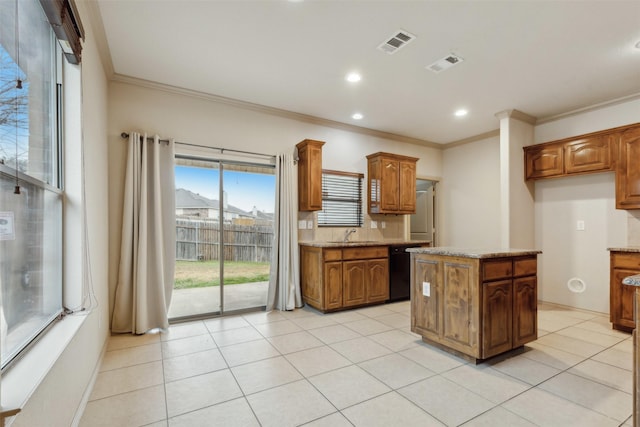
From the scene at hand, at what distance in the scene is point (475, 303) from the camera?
2557 mm

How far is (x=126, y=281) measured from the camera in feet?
10.9

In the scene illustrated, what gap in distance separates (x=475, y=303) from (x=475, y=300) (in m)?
0.02

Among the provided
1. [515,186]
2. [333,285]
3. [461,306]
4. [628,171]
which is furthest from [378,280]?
[628,171]

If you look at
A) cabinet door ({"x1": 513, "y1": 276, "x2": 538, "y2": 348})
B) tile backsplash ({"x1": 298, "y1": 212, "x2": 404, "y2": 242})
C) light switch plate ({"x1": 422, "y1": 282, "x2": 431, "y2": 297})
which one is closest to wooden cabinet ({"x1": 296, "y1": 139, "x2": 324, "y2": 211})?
tile backsplash ({"x1": 298, "y1": 212, "x2": 404, "y2": 242})

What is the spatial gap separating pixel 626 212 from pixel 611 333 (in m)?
1.54

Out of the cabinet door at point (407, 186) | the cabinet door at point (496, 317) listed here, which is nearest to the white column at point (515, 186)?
the cabinet door at point (407, 186)

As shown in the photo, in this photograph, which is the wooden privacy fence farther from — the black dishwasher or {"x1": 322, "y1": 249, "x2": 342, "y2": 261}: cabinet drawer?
the black dishwasher

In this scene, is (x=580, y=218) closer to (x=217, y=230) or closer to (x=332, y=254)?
(x=332, y=254)

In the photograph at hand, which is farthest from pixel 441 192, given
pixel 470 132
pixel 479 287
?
pixel 479 287

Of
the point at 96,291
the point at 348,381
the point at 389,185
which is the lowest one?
the point at 348,381

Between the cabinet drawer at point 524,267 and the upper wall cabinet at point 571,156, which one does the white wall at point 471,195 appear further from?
the cabinet drawer at point 524,267

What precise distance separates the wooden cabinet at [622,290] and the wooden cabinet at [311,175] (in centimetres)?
355

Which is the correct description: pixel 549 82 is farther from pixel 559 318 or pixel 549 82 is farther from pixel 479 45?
pixel 559 318

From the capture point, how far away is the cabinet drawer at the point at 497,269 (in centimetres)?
258
